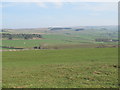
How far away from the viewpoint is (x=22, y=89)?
1158 centimetres

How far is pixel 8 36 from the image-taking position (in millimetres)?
120500

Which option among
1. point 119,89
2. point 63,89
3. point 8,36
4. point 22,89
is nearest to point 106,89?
point 119,89

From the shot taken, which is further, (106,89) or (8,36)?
(8,36)

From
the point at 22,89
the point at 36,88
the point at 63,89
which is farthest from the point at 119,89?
the point at 22,89

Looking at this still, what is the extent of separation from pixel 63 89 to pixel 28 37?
381ft

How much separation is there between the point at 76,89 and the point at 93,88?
1.03 metres

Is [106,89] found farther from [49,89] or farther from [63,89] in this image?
[49,89]

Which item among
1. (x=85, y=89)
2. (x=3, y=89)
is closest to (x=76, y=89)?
(x=85, y=89)

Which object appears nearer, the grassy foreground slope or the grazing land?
the grassy foreground slope

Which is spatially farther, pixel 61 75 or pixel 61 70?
pixel 61 70

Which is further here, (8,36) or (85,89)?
(8,36)

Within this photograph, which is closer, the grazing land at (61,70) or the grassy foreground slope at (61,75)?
the grassy foreground slope at (61,75)

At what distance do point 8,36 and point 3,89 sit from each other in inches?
4421

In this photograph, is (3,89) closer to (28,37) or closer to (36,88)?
(36,88)
